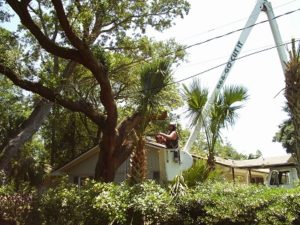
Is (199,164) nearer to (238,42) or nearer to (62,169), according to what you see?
(238,42)

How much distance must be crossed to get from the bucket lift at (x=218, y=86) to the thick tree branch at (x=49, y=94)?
284 cm

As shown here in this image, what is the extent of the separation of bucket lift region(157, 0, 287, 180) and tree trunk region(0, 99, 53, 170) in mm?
9692

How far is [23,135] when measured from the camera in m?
21.9

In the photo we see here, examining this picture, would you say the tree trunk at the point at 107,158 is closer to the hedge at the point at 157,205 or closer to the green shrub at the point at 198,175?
the hedge at the point at 157,205

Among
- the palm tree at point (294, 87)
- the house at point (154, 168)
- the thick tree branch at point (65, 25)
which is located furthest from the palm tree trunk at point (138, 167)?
the house at point (154, 168)

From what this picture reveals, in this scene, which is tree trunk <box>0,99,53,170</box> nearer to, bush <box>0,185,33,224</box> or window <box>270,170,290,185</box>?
bush <box>0,185,33,224</box>

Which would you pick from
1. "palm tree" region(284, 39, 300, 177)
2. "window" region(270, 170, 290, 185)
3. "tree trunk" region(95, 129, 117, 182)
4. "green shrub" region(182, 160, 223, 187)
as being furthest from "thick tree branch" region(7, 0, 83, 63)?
"window" region(270, 170, 290, 185)

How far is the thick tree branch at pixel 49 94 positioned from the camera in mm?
14055

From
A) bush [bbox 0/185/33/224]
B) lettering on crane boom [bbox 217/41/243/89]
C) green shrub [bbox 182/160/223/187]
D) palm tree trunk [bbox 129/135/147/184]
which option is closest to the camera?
green shrub [bbox 182/160/223/187]

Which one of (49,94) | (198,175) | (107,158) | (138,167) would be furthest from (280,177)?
(198,175)

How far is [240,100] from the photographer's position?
12016 mm

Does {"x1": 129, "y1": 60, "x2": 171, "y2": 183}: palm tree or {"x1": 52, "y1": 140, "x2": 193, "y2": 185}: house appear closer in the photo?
{"x1": 129, "y1": 60, "x2": 171, "y2": 183}: palm tree

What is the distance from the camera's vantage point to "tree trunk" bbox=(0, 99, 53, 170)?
69.2 ft

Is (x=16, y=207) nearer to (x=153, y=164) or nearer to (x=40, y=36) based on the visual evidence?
(x=40, y=36)
